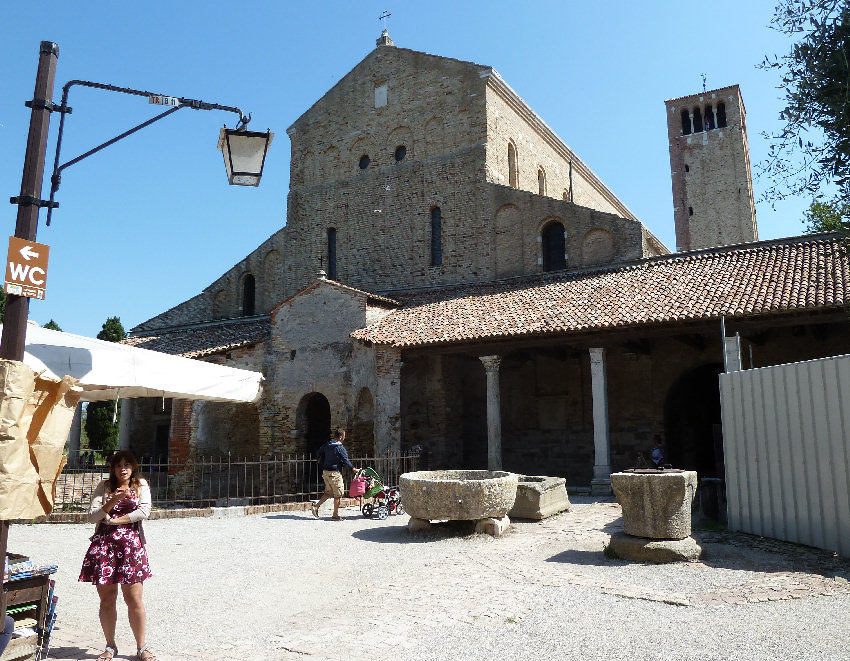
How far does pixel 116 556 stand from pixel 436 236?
16.9 m

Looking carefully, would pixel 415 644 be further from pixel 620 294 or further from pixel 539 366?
pixel 539 366

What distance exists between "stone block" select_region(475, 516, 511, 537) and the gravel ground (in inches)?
6.4

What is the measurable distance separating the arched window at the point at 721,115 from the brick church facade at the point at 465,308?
1411 centimetres

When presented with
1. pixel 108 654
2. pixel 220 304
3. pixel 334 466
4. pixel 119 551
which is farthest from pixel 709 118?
pixel 108 654

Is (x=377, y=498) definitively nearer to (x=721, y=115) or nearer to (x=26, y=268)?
(x=26, y=268)

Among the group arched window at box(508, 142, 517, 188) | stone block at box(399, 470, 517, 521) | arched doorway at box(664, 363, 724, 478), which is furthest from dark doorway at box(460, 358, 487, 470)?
stone block at box(399, 470, 517, 521)

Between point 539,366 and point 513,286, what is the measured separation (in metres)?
2.34

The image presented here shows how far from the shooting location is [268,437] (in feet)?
57.3

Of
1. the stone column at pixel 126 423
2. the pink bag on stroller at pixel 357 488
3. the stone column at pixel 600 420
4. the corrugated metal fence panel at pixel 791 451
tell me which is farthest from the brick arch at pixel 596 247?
the stone column at pixel 126 423

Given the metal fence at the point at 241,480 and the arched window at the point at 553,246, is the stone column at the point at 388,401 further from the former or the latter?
the arched window at the point at 553,246

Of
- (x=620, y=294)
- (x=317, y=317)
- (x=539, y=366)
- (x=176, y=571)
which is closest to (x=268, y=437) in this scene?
(x=317, y=317)

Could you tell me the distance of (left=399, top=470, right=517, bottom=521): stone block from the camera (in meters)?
7.89

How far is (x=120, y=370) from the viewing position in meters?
5.20

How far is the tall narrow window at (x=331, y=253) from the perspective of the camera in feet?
70.8
